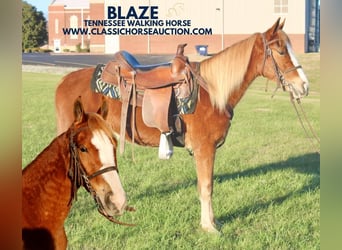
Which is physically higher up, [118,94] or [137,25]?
[137,25]

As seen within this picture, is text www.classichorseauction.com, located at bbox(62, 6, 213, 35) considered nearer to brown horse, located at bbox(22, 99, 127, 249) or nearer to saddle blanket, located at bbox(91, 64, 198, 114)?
saddle blanket, located at bbox(91, 64, 198, 114)

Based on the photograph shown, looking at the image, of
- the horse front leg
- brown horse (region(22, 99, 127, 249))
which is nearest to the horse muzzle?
brown horse (region(22, 99, 127, 249))

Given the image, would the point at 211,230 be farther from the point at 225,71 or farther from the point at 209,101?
the point at 225,71

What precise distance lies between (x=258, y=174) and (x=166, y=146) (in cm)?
59

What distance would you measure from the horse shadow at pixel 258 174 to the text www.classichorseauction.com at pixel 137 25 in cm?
85

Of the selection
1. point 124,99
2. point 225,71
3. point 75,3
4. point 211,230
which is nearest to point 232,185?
point 211,230

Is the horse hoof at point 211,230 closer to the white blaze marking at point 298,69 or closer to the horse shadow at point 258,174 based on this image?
the horse shadow at point 258,174

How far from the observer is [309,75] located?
8.18 feet

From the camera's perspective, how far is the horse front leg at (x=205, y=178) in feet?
8.64

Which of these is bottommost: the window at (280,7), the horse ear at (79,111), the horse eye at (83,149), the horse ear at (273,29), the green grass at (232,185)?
the green grass at (232,185)

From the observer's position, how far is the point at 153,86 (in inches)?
103

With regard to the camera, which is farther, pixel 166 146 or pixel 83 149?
pixel 166 146

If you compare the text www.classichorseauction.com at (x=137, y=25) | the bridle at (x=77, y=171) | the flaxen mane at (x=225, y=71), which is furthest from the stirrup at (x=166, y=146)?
the bridle at (x=77, y=171)

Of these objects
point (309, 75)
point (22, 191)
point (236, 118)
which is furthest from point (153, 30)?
point (22, 191)
